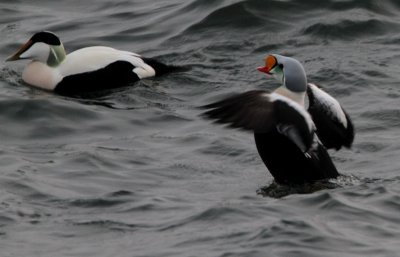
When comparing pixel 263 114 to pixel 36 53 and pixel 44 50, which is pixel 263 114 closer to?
pixel 44 50

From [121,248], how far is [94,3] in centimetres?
819

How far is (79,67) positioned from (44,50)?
47 cm

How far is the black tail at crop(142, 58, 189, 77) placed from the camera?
1136 centimetres

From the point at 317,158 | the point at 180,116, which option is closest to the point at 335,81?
the point at 180,116

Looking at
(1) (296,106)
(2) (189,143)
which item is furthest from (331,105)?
(2) (189,143)

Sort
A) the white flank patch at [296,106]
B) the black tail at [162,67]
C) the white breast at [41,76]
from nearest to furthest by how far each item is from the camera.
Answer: the white flank patch at [296,106] → the white breast at [41,76] → the black tail at [162,67]

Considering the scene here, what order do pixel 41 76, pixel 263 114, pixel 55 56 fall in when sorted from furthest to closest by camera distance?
pixel 55 56
pixel 41 76
pixel 263 114

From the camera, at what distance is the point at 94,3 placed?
14703mm

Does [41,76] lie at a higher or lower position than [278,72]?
lower

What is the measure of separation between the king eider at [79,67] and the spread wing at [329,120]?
3.22 m

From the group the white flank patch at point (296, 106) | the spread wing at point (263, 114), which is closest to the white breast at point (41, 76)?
the spread wing at point (263, 114)

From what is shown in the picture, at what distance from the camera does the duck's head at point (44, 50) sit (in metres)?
11.4

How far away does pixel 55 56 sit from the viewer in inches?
448

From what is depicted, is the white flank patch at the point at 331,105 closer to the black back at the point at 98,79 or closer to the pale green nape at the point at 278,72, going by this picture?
the pale green nape at the point at 278,72
